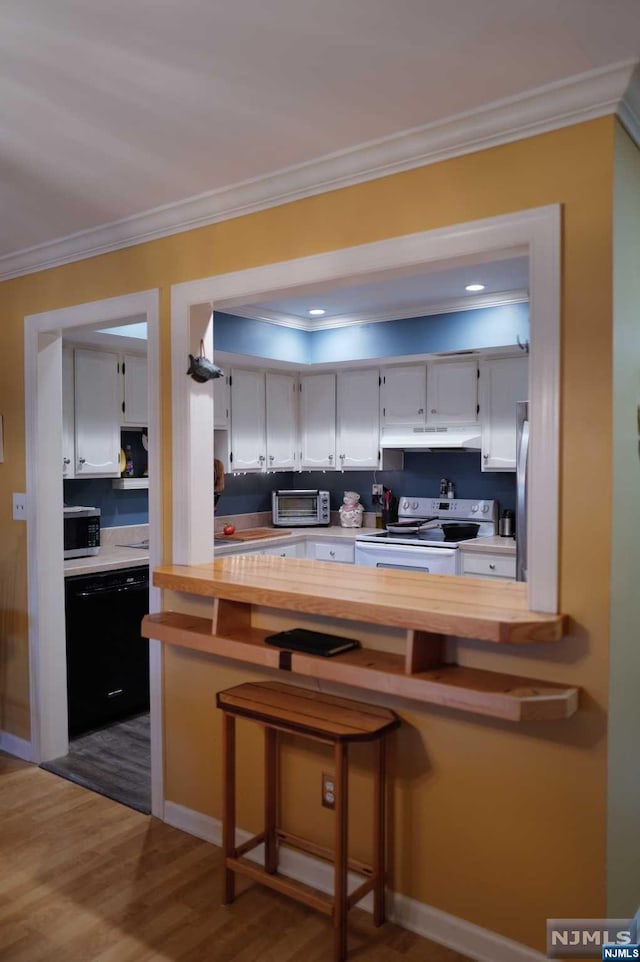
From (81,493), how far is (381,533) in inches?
82.9

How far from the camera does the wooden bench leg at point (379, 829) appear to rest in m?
2.26

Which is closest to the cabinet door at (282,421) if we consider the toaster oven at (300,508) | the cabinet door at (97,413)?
the toaster oven at (300,508)

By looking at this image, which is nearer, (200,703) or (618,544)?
(618,544)

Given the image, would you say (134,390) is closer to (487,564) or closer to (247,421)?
(247,421)

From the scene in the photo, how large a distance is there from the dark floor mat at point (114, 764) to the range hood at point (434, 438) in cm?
251

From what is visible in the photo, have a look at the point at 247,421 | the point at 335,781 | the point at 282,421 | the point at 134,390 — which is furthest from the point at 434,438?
the point at 335,781

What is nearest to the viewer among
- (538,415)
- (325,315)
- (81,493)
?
(538,415)

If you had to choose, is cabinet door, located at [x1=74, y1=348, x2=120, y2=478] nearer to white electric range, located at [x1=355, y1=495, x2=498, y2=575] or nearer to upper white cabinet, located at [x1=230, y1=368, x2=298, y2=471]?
upper white cabinet, located at [x1=230, y1=368, x2=298, y2=471]

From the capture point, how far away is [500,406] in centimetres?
464

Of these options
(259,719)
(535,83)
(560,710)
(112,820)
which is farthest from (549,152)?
(112,820)

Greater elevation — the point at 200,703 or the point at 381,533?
the point at 381,533

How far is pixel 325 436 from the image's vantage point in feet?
18.0

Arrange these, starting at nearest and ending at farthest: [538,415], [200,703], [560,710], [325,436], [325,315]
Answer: [560,710] → [538,415] → [200,703] → [325,315] → [325,436]

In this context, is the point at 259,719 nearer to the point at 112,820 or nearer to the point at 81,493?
the point at 112,820
